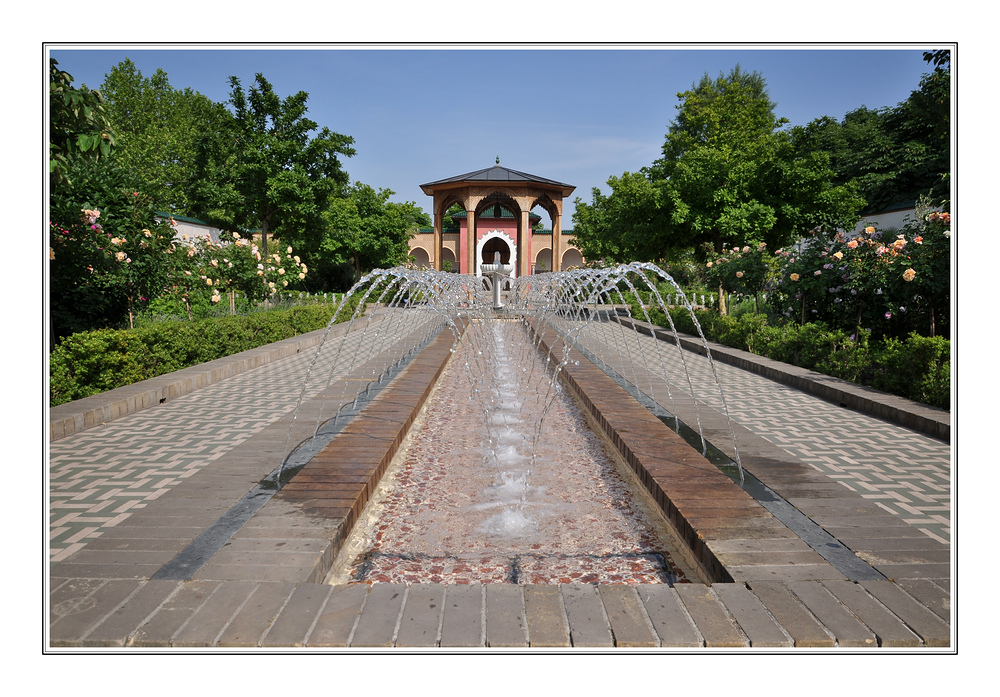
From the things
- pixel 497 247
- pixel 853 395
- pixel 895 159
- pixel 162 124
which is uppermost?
pixel 162 124

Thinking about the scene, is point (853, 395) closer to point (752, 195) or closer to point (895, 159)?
point (752, 195)

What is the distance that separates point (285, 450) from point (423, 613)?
2.20m

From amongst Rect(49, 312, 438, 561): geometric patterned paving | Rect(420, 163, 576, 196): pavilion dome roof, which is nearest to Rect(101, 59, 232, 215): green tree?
Rect(420, 163, 576, 196): pavilion dome roof

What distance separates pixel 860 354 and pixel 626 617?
18.4ft

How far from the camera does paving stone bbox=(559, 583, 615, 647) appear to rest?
1646 millimetres

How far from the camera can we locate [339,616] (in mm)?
1745

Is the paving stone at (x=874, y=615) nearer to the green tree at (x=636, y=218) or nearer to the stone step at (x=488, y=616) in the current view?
the stone step at (x=488, y=616)

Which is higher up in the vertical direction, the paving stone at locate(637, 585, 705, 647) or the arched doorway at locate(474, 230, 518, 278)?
the arched doorway at locate(474, 230, 518, 278)

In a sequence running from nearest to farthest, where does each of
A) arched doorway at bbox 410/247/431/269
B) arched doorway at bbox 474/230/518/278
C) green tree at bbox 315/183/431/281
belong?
green tree at bbox 315/183/431/281 → arched doorway at bbox 474/230/518/278 → arched doorway at bbox 410/247/431/269

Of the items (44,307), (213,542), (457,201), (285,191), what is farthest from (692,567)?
(457,201)

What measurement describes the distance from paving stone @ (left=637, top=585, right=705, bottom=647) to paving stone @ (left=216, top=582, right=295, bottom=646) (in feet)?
3.65

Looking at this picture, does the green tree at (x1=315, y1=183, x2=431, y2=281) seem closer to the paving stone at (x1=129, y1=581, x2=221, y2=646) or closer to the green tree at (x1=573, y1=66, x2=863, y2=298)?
the green tree at (x1=573, y1=66, x2=863, y2=298)

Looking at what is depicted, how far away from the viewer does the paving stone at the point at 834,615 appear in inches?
66.2

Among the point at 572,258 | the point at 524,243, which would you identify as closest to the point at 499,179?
the point at 524,243
